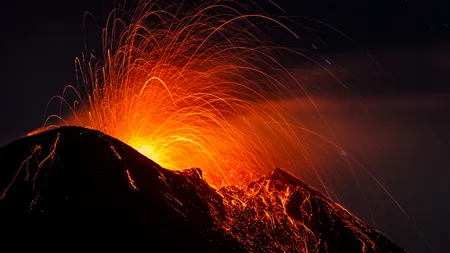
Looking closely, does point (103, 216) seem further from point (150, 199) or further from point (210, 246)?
point (210, 246)

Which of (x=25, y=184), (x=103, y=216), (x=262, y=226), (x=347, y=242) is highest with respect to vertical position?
(x=25, y=184)

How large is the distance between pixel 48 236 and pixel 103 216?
101 inches

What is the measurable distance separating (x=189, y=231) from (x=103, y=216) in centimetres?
389

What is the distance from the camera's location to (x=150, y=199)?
26906mm

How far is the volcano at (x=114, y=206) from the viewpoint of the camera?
2420cm

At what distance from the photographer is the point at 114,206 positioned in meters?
25.9

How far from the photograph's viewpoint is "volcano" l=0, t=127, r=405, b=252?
2420 cm

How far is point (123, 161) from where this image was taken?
28156 mm

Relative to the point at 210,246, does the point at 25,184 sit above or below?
above

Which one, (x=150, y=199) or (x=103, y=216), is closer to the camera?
(x=103, y=216)

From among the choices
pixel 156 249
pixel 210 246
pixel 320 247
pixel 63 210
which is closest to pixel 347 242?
pixel 320 247

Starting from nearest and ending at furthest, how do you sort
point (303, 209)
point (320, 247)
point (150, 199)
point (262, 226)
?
point (150, 199) < point (262, 226) < point (320, 247) < point (303, 209)

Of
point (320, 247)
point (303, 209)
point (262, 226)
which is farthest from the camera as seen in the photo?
point (303, 209)

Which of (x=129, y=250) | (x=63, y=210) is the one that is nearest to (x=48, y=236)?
(x=63, y=210)
